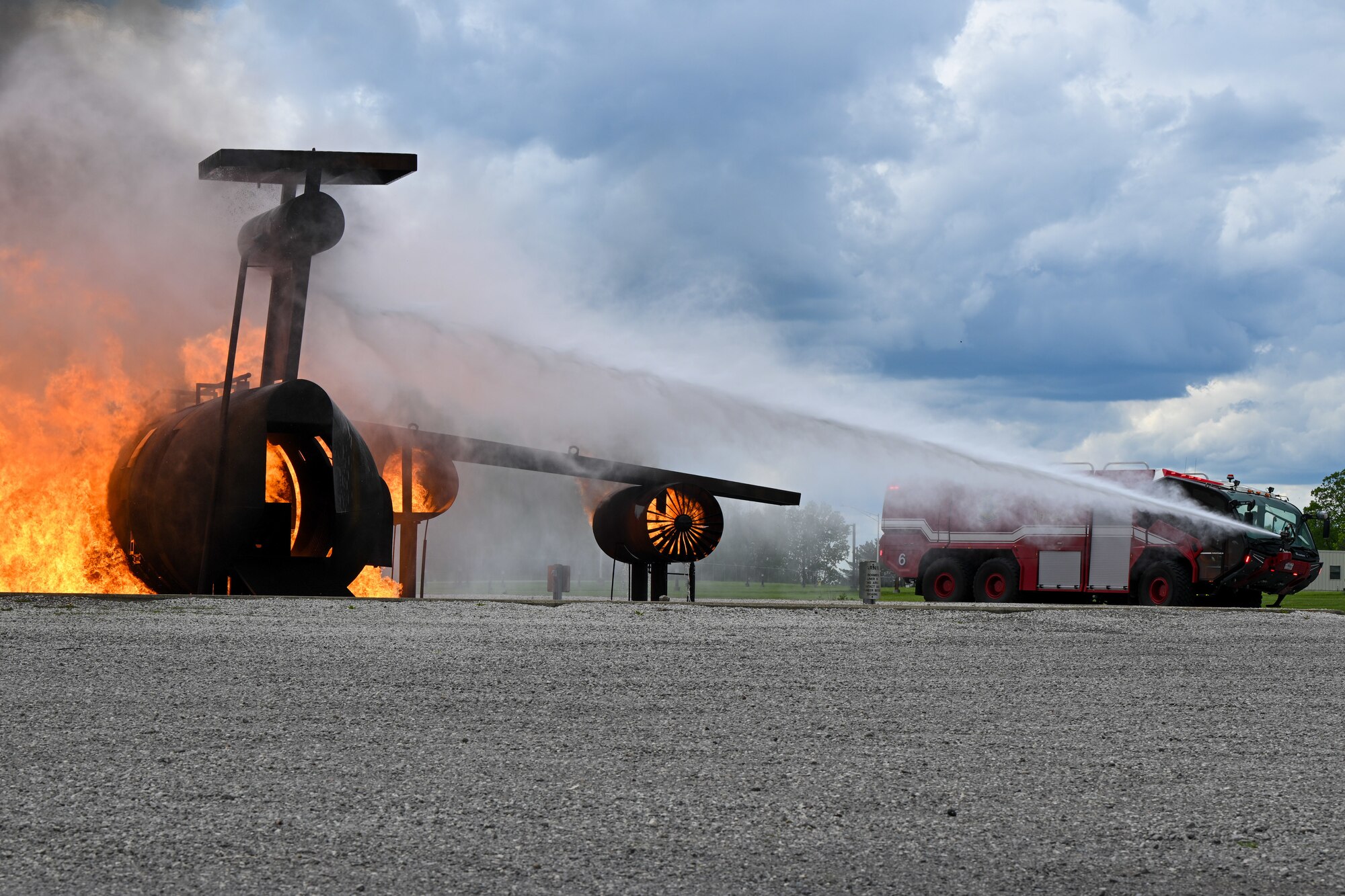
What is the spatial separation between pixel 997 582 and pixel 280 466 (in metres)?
16.2

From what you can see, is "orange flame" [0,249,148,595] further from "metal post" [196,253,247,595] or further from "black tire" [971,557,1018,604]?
"black tire" [971,557,1018,604]

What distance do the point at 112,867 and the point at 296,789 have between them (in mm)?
1180

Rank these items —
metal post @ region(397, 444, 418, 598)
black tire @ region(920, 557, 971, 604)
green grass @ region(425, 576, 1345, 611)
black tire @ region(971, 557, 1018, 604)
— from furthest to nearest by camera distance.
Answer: green grass @ region(425, 576, 1345, 611) < black tire @ region(920, 557, 971, 604) < black tire @ region(971, 557, 1018, 604) < metal post @ region(397, 444, 418, 598)

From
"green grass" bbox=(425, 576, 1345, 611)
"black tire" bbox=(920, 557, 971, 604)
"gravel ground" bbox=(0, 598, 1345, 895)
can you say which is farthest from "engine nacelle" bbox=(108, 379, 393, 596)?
"black tire" bbox=(920, 557, 971, 604)

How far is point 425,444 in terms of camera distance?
68.9 feet

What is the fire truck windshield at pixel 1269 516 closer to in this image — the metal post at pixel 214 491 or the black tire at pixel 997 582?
the black tire at pixel 997 582

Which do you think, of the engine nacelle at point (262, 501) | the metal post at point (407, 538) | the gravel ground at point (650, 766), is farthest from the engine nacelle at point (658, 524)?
the gravel ground at point (650, 766)

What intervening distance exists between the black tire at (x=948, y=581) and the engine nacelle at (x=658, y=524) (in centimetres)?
657

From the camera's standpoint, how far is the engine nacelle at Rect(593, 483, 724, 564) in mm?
22188

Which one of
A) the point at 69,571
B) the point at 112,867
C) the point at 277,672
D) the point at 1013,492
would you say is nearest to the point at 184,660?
the point at 277,672

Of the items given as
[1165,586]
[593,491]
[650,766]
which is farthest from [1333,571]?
[650,766]

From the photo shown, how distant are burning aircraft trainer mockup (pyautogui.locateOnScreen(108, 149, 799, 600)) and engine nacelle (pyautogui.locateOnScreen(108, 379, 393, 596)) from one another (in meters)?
0.02

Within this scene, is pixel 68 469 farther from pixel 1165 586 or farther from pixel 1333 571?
pixel 1333 571

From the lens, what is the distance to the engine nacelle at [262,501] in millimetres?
16328
